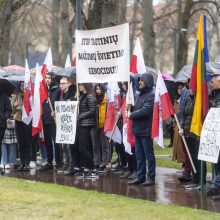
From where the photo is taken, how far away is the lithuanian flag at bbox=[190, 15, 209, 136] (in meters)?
10.6

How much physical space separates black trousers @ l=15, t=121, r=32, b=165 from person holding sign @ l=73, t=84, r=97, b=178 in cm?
143

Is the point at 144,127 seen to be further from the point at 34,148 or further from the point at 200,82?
the point at 34,148

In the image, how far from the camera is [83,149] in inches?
504

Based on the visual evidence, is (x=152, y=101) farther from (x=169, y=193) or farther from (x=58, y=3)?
(x=58, y=3)

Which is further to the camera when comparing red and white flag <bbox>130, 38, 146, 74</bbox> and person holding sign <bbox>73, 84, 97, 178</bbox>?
person holding sign <bbox>73, 84, 97, 178</bbox>

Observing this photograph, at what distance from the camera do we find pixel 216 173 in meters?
10.8

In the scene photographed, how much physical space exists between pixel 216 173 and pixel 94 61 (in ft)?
10.6

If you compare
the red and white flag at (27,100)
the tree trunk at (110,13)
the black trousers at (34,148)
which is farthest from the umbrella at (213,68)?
the tree trunk at (110,13)

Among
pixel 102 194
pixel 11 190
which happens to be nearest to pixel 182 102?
pixel 102 194

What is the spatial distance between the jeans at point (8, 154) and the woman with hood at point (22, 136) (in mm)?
420

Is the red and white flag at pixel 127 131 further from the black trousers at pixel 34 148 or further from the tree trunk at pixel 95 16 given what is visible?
the tree trunk at pixel 95 16

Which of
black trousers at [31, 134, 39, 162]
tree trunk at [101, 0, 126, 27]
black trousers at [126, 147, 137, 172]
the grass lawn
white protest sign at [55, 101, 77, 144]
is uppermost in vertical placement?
tree trunk at [101, 0, 126, 27]

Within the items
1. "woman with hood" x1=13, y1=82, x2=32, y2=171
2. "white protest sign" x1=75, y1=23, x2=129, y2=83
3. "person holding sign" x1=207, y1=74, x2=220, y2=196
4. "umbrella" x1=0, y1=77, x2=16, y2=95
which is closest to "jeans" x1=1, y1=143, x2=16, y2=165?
"woman with hood" x1=13, y1=82, x2=32, y2=171

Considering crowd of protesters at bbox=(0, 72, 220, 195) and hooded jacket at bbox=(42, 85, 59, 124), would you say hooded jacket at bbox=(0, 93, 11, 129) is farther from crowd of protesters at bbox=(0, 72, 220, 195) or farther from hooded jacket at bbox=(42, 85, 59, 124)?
hooded jacket at bbox=(42, 85, 59, 124)
